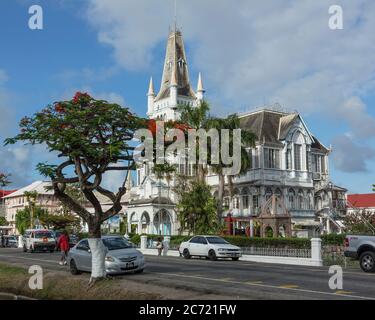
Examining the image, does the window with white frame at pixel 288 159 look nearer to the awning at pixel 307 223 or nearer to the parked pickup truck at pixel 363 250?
the awning at pixel 307 223

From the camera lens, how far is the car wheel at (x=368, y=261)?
20545 mm

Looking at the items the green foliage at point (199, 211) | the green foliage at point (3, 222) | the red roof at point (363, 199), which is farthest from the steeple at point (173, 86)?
the green foliage at point (3, 222)

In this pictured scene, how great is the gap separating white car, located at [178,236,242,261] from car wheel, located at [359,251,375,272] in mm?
10051

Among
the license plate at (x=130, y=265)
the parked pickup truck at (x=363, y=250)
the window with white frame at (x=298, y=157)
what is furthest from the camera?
the window with white frame at (x=298, y=157)

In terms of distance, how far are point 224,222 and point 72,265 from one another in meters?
30.1

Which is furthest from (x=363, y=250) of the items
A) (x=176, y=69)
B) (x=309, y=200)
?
(x=176, y=69)

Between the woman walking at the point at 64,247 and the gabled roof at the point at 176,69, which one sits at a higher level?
the gabled roof at the point at 176,69

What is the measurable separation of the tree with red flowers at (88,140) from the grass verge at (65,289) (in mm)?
725

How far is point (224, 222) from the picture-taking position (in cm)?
4872

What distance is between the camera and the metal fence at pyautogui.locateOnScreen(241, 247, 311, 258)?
2915 cm

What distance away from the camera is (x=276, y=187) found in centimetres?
5522

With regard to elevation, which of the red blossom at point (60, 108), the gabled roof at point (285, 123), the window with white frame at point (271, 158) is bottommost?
the red blossom at point (60, 108)
